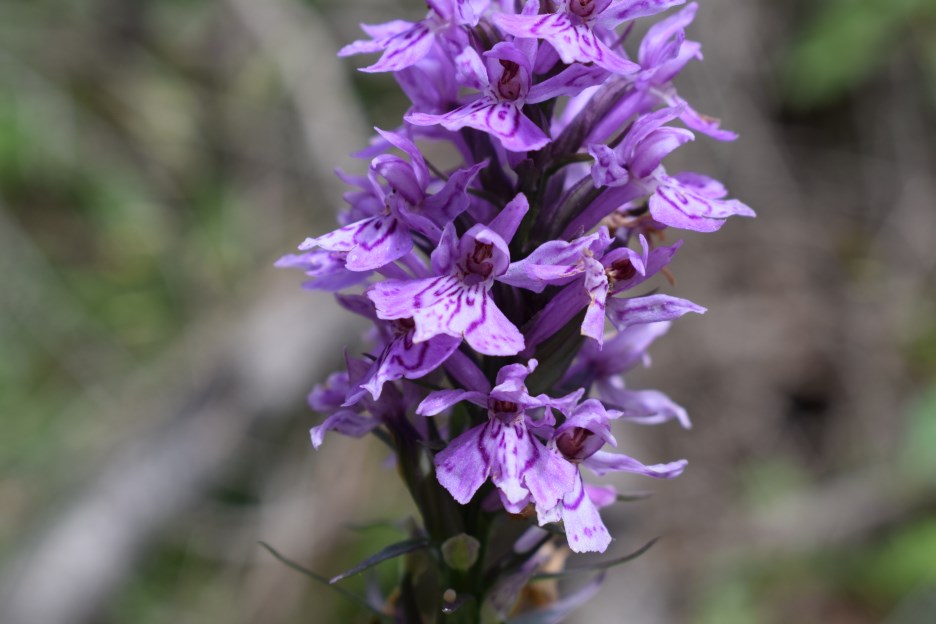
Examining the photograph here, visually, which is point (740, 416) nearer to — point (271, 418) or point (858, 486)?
point (858, 486)

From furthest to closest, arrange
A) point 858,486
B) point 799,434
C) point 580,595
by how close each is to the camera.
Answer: point 799,434
point 858,486
point 580,595

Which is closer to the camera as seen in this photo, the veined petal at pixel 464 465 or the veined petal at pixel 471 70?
the veined petal at pixel 464 465

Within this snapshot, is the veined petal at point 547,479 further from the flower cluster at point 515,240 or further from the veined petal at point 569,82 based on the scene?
the veined petal at point 569,82

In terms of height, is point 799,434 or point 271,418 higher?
point 271,418

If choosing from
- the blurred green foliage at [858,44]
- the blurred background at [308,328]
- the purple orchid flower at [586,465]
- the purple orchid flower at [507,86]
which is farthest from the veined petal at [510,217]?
the blurred green foliage at [858,44]

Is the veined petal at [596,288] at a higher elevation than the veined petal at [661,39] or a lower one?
lower

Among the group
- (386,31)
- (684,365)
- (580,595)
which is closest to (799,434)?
(684,365)

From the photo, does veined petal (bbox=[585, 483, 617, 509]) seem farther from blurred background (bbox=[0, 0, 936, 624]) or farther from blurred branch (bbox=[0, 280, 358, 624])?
blurred branch (bbox=[0, 280, 358, 624])
